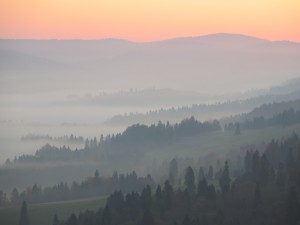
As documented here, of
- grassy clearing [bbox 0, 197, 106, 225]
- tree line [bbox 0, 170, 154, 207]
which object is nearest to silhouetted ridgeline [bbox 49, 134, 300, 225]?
grassy clearing [bbox 0, 197, 106, 225]

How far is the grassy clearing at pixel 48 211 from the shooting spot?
11434cm

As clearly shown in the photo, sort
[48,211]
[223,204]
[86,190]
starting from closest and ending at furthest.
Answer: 1. [223,204]
2. [48,211]
3. [86,190]

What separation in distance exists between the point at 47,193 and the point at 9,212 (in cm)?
2493

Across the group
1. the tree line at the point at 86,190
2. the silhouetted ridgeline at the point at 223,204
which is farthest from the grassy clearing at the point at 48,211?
the silhouetted ridgeline at the point at 223,204

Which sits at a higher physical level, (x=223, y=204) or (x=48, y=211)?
(x=223, y=204)

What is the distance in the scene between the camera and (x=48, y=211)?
120500mm

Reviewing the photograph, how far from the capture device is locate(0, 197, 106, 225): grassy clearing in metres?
114

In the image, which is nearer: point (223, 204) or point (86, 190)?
point (223, 204)

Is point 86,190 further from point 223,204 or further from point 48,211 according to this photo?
point 223,204

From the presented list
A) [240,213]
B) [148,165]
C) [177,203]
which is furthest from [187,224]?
[148,165]

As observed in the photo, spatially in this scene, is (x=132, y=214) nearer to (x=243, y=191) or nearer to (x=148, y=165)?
(x=243, y=191)

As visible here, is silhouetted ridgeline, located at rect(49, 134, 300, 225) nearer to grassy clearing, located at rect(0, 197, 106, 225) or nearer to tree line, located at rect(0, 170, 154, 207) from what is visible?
grassy clearing, located at rect(0, 197, 106, 225)

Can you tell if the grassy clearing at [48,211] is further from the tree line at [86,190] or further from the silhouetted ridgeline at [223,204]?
the silhouetted ridgeline at [223,204]

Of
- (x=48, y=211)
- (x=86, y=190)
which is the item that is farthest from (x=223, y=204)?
(x=86, y=190)
